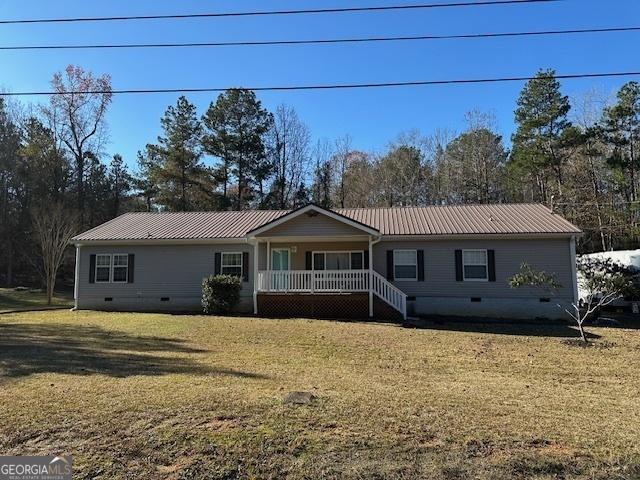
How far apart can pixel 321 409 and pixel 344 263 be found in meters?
13.9

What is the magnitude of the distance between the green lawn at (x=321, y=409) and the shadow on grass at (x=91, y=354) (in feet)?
0.16

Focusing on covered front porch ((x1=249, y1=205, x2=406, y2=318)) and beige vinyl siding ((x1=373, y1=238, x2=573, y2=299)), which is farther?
beige vinyl siding ((x1=373, y1=238, x2=573, y2=299))

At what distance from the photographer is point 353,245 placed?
19.2 meters

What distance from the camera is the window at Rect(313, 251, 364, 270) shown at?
1933 centimetres

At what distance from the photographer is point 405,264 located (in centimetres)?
1859

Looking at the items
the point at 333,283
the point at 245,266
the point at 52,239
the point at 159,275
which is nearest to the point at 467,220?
the point at 333,283

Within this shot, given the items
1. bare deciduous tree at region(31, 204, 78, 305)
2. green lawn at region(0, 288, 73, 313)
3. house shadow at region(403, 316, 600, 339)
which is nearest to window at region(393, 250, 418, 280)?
house shadow at region(403, 316, 600, 339)

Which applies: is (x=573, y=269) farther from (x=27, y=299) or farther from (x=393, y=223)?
(x=27, y=299)

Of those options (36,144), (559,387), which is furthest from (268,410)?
(36,144)

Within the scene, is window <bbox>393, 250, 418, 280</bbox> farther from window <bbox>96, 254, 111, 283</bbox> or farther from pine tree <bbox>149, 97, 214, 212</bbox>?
pine tree <bbox>149, 97, 214, 212</bbox>

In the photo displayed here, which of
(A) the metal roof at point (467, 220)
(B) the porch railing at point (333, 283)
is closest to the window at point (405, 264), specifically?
(A) the metal roof at point (467, 220)

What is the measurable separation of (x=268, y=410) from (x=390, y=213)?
1741cm

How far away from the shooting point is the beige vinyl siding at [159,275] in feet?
64.1

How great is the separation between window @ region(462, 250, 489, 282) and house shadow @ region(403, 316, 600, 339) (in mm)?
1674
